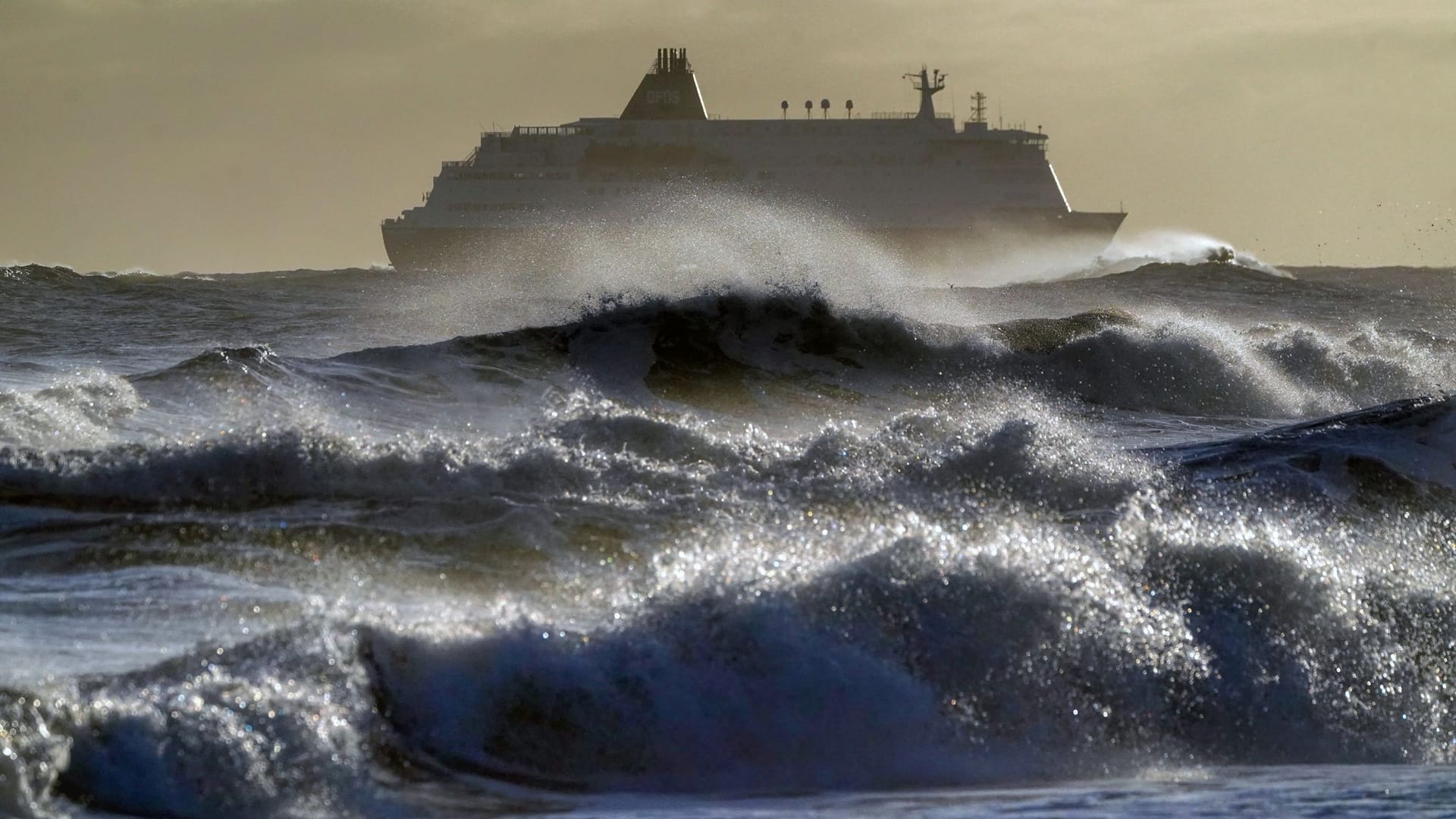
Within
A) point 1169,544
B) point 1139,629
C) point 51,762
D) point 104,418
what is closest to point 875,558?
point 1139,629

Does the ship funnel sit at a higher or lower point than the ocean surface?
higher

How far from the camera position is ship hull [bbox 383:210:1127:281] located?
5262 centimetres

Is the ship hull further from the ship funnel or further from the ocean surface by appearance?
the ocean surface

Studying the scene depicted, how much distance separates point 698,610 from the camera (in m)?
4.75

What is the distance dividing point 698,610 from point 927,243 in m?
49.0

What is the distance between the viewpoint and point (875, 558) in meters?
5.16

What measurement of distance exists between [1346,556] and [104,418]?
745cm

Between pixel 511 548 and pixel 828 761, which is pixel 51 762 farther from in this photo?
pixel 511 548

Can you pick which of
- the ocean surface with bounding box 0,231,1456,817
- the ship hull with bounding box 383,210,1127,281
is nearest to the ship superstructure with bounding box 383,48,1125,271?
the ship hull with bounding box 383,210,1127,281

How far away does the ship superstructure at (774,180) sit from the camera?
52.8 metres

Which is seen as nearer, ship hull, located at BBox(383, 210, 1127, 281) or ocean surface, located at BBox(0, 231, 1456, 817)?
ocean surface, located at BBox(0, 231, 1456, 817)

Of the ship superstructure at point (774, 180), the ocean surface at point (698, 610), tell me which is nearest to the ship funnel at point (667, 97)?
the ship superstructure at point (774, 180)

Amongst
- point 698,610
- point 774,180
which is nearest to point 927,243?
point 774,180

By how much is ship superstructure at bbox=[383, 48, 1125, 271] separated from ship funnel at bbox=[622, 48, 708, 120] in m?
1.28
